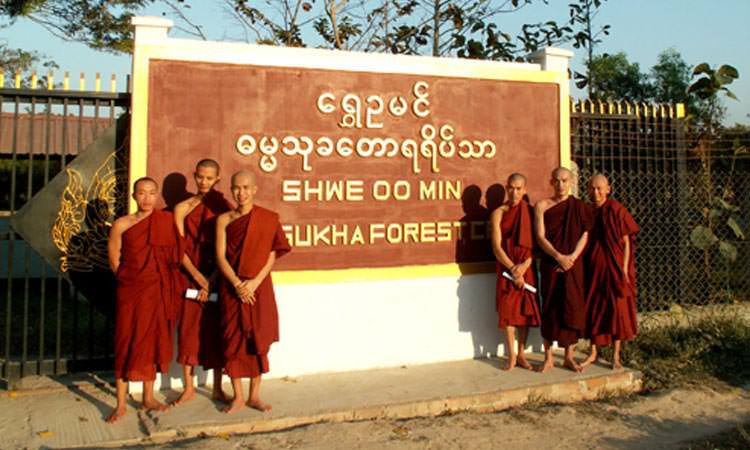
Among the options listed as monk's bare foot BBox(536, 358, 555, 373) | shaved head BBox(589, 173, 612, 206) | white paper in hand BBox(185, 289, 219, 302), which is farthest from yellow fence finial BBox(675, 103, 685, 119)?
white paper in hand BBox(185, 289, 219, 302)

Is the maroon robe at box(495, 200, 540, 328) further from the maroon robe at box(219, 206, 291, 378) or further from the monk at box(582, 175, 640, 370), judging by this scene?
the maroon robe at box(219, 206, 291, 378)

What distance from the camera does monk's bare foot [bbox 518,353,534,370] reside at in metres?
5.11

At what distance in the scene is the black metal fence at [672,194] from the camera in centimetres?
620

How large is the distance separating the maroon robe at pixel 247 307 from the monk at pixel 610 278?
2.65m

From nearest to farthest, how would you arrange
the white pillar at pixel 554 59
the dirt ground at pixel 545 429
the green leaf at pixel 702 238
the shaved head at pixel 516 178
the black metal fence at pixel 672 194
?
the dirt ground at pixel 545 429 < the shaved head at pixel 516 178 < the white pillar at pixel 554 59 < the black metal fence at pixel 672 194 < the green leaf at pixel 702 238

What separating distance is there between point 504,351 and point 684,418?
5.20 feet

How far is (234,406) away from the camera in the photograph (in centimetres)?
406

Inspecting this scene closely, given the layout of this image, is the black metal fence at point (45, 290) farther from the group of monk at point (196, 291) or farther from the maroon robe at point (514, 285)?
the maroon robe at point (514, 285)

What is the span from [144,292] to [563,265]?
10.4 ft

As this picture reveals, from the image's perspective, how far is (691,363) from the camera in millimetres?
5445

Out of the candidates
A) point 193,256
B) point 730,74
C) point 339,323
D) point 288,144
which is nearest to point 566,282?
point 339,323

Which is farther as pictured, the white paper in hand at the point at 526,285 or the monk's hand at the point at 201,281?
the white paper in hand at the point at 526,285

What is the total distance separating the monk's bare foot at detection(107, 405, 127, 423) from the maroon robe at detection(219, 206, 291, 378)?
0.73 meters

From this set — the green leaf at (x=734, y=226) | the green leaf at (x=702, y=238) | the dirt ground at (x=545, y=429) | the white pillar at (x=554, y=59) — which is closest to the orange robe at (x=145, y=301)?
the dirt ground at (x=545, y=429)
